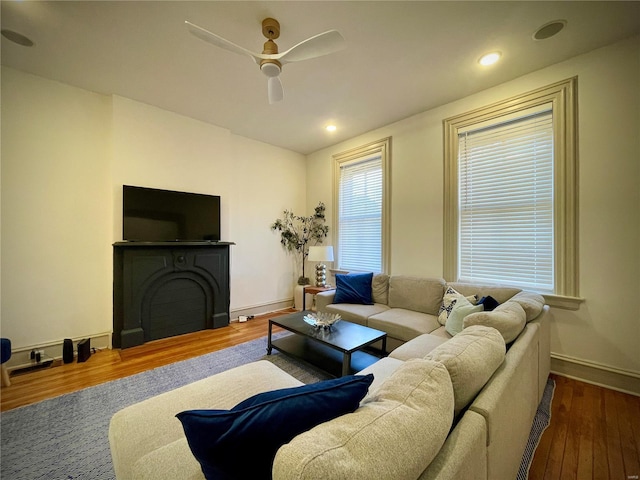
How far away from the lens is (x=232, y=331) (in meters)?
3.56

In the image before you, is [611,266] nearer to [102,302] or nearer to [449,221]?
[449,221]

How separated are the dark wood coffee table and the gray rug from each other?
5.7 inches

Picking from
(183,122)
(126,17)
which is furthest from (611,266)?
(183,122)

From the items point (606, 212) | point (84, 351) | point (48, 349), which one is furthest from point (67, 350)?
point (606, 212)

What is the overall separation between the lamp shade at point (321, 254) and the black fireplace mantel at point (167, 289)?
1282 millimetres

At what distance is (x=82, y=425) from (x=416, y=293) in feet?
10.3

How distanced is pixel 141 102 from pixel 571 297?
16.8ft

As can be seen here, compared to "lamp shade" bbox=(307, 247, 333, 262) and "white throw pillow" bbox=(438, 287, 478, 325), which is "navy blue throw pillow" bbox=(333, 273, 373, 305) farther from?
"white throw pillow" bbox=(438, 287, 478, 325)

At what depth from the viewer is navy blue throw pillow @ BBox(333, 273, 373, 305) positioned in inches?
130

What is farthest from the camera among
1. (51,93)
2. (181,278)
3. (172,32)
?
(181,278)

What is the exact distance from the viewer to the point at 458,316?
2.25m

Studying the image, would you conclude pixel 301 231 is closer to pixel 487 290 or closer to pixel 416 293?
pixel 416 293

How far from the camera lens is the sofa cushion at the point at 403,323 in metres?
2.47

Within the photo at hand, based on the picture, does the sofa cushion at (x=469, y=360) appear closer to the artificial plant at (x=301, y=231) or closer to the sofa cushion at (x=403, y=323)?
the sofa cushion at (x=403, y=323)
